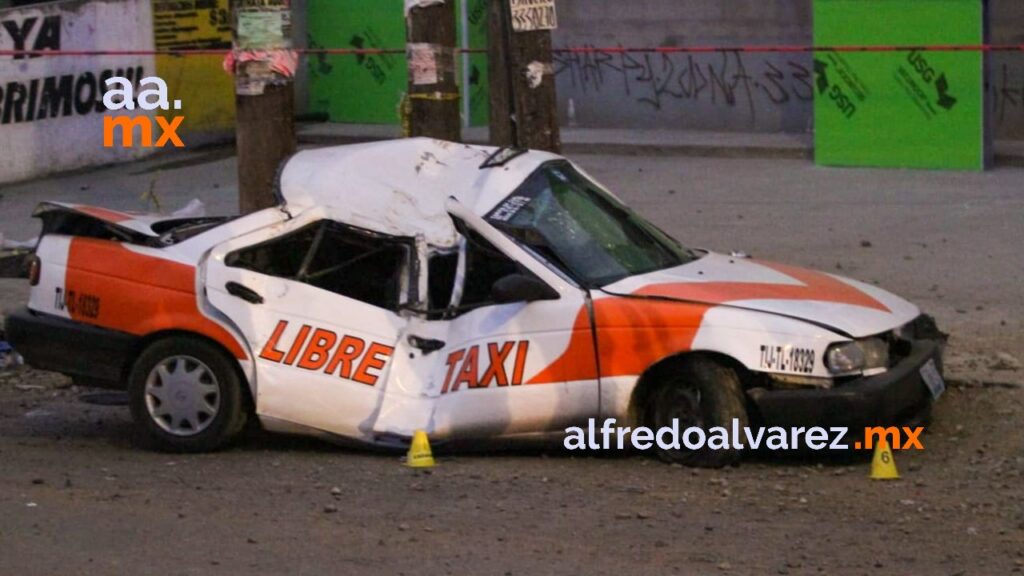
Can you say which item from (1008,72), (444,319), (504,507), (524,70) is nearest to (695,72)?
(1008,72)

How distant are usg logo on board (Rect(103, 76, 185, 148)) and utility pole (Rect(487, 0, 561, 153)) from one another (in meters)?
10.2

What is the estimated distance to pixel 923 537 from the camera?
6.30 m

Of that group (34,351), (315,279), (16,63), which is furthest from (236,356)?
(16,63)

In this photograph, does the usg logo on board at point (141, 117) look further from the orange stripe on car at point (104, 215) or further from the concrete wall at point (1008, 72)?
the orange stripe on car at point (104, 215)

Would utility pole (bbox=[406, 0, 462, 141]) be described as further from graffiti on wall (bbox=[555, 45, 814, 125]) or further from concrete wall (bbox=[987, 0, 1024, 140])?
concrete wall (bbox=[987, 0, 1024, 140])

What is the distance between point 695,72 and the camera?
1923 cm

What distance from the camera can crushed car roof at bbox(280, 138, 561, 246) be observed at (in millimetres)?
7980

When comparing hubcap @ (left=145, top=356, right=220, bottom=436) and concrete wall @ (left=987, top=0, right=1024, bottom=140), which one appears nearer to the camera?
hubcap @ (left=145, top=356, right=220, bottom=436)

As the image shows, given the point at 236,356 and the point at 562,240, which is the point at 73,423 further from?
the point at 562,240

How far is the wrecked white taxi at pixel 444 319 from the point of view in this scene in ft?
24.0

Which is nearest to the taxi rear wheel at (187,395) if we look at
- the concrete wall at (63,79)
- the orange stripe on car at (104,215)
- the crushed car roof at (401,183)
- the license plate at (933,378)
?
the orange stripe on car at (104,215)

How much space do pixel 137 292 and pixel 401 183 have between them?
140 centimetres

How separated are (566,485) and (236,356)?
1773mm

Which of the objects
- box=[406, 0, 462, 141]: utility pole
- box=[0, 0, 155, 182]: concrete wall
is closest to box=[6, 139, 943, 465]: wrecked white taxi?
box=[406, 0, 462, 141]: utility pole
